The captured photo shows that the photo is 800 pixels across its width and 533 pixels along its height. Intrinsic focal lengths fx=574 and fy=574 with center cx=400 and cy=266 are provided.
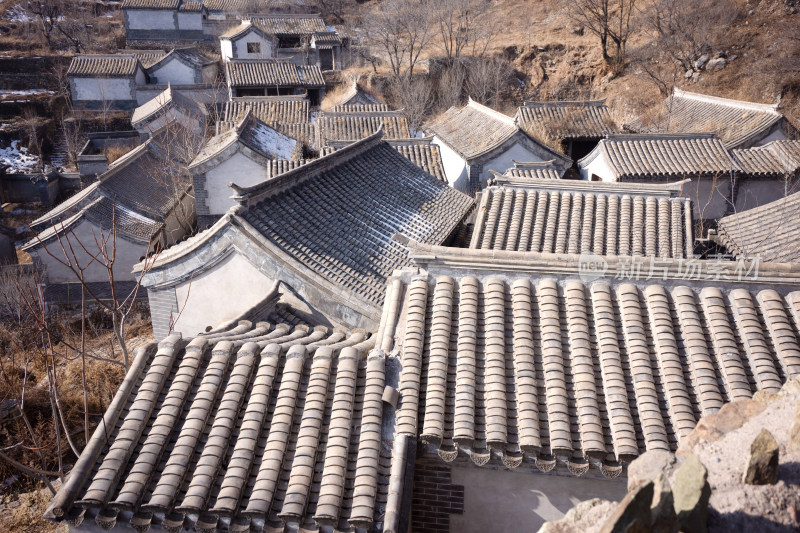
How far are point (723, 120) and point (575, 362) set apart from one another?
26.4 metres

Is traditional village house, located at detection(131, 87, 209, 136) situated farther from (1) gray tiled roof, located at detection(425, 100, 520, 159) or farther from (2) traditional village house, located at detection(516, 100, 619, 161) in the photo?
(2) traditional village house, located at detection(516, 100, 619, 161)

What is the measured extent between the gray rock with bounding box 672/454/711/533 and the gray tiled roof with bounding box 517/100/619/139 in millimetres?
27863

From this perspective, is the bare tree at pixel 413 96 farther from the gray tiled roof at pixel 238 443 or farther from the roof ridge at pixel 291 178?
the gray tiled roof at pixel 238 443

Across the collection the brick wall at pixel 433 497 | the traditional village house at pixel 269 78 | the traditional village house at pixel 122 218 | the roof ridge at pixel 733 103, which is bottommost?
the traditional village house at pixel 122 218

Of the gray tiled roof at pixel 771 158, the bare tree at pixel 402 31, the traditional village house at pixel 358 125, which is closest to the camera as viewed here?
the gray tiled roof at pixel 771 158

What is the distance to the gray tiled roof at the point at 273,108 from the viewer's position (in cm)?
3100

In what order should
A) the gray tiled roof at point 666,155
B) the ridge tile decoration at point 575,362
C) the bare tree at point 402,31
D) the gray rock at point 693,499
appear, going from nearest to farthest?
the gray rock at point 693,499 < the ridge tile decoration at point 575,362 < the gray tiled roof at point 666,155 < the bare tree at point 402,31

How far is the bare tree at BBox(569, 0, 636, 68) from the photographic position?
40406mm

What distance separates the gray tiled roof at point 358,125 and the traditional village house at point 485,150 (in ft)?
7.38

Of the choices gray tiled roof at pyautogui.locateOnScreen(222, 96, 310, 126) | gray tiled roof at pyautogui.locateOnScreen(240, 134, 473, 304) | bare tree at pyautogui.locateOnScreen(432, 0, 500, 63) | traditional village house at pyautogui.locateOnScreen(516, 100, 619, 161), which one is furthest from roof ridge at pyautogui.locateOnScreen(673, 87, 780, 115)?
gray tiled roof at pyautogui.locateOnScreen(222, 96, 310, 126)

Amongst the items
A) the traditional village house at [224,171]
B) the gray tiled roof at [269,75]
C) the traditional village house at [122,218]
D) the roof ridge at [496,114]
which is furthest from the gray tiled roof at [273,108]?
the traditional village house at [224,171]

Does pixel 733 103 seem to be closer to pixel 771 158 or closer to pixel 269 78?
pixel 771 158

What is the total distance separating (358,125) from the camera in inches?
1097

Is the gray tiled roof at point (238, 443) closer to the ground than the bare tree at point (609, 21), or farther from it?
closer to the ground
